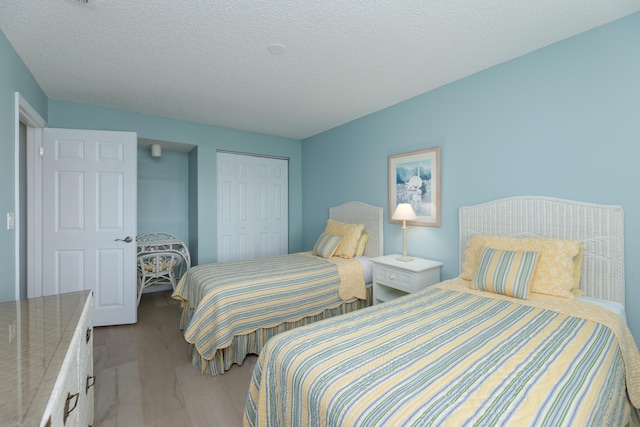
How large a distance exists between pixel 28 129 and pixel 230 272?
2.39 metres

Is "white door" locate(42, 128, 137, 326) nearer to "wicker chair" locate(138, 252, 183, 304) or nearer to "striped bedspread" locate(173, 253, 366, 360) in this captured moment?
"wicker chair" locate(138, 252, 183, 304)

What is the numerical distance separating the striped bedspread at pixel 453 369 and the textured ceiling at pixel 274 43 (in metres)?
1.76

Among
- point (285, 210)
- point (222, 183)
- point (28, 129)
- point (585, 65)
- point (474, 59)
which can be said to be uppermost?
point (474, 59)

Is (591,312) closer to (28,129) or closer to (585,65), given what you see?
(585,65)

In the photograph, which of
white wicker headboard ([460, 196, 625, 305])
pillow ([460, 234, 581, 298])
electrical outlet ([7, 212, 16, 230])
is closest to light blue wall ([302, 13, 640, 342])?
white wicker headboard ([460, 196, 625, 305])

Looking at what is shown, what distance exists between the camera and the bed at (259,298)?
218 centimetres

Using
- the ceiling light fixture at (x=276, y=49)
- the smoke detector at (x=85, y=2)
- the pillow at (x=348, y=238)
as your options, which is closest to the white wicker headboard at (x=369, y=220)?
the pillow at (x=348, y=238)

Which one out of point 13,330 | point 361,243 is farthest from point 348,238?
point 13,330

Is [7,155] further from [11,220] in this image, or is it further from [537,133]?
[537,133]

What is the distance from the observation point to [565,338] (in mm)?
1289

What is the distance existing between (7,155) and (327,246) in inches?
→ 108

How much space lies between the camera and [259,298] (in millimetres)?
2348

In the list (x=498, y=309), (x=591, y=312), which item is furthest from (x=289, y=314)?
(x=591, y=312)

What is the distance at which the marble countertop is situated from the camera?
710mm
